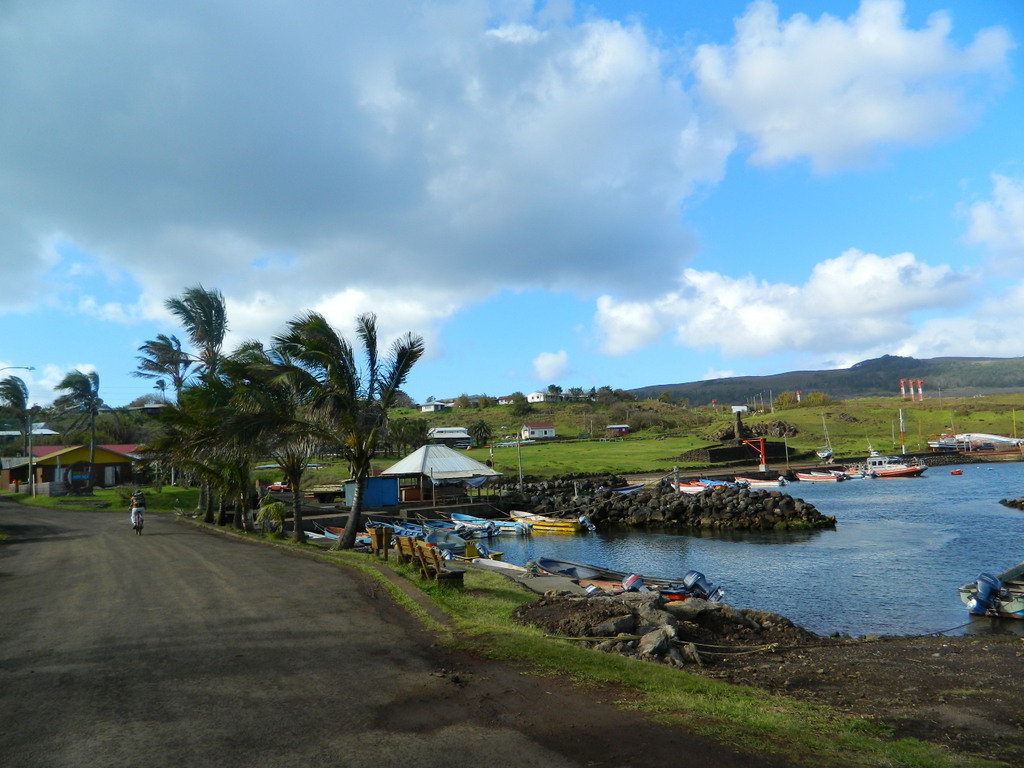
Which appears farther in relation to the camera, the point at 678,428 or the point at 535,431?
the point at 678,428

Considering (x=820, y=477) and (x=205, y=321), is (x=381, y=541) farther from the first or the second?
(x=820, y=477)

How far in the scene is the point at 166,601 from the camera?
12305 millimetres

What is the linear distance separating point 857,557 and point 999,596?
36.4 feet

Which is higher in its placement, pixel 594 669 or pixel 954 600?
pixel 594 669

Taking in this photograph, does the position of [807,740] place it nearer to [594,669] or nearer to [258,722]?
[594,669]

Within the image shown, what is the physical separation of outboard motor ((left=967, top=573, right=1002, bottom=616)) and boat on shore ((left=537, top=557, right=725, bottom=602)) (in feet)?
19.5

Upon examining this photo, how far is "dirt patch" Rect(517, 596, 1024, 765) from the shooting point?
7.65 m

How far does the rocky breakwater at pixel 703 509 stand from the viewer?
131 feet

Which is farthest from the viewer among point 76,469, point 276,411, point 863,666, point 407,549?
point 76,469

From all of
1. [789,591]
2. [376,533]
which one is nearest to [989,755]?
[376,533]

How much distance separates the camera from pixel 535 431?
111 metres

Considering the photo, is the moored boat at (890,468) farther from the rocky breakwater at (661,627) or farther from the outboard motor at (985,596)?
the rocky breakwater at (661,627)

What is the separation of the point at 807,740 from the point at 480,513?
41.2 m

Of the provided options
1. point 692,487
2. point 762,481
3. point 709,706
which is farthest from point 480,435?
point 709,706
